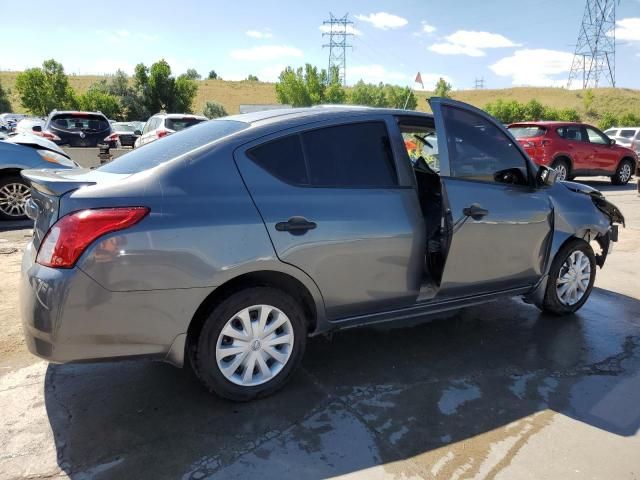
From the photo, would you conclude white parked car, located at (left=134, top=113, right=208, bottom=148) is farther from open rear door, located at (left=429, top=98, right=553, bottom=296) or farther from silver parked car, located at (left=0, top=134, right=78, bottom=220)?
open rear door, located at (left=429, top=98, right=553, bottom=296)

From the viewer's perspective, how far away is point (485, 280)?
398cm

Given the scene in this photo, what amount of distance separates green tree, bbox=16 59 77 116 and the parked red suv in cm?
4320

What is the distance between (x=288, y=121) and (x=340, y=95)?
52979 mm

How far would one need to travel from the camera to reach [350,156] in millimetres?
3406

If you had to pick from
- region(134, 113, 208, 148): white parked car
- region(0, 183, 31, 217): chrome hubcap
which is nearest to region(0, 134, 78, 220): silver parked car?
region(0, 183, 31, 217): chrome hubcap

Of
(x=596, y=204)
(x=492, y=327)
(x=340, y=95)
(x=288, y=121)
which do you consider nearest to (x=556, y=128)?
(x=596, y=204)

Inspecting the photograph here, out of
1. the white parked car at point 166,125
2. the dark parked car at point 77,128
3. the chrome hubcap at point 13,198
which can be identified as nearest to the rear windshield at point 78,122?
the dark parked car at point 77,128

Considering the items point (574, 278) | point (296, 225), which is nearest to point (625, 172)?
point (574, 278)

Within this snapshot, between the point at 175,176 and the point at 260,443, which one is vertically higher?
the point at 175,176

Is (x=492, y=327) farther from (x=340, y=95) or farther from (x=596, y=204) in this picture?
(x=340, y=95)

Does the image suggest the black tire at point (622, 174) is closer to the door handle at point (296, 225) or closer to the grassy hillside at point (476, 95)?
the door handle at point (296, 225)

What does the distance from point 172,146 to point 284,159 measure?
72 centimetres

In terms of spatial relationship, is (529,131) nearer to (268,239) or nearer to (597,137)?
(597,137)

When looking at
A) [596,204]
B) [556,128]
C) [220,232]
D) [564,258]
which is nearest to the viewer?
[220,232]
